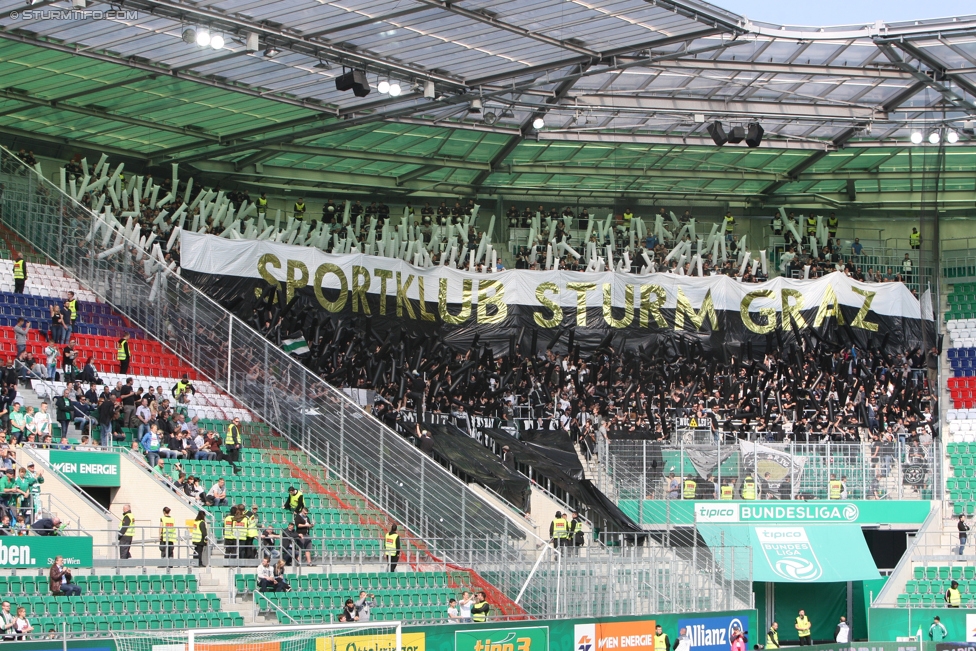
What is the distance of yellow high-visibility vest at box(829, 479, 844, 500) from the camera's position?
34.2 m

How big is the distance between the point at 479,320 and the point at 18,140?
1388cm

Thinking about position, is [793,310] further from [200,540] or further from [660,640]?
[200,540]

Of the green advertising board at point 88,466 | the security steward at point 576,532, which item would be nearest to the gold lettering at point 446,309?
the security steward at point 576,532

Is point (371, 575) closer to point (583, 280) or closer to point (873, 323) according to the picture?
point (583, 280)

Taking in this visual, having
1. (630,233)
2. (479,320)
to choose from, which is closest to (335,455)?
(479,320)

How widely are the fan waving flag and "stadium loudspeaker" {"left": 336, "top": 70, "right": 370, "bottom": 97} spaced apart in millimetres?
7614

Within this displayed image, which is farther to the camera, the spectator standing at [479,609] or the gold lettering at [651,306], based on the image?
the gold lettering at [651,306]

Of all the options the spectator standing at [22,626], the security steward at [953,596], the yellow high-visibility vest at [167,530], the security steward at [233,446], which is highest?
the security steward at [233,446]

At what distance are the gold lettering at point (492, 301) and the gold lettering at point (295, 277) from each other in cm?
558

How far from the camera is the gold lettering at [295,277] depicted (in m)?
36.4

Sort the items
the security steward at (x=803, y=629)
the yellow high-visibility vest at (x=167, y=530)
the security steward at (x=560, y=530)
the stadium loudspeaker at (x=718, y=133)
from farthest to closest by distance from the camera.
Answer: the stadium loudspeaker at (x=718, y=133) < the security steward at (x=803, y=629) < the security steward at (x=560, y=530) < the yellow high-visibility vest at (x=167, y=530)

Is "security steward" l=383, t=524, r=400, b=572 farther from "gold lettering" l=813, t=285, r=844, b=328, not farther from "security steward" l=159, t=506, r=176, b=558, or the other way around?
"gold lettering" l=813, t=285, r=844, b=328

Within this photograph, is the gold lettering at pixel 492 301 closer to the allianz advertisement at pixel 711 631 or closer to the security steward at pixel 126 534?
the allianz advertisement at pixel 711 631

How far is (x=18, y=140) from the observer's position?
37531mm
